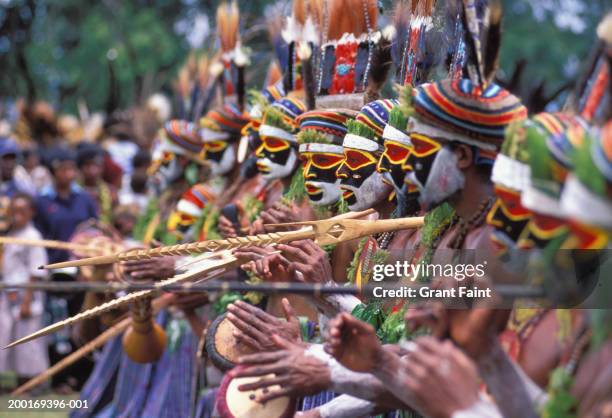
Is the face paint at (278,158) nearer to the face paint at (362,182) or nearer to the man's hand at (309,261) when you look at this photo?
the face paint at (362,182)

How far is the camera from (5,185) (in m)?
12.8

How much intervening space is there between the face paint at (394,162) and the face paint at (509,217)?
2.96ft

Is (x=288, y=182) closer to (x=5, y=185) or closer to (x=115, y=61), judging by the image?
(x=5, y=185)

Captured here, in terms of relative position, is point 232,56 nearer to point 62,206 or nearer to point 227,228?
point 227,228

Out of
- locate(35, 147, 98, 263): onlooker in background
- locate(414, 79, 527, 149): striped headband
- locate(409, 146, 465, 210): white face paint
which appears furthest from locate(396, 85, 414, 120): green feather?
locate(35, 147, 98, 263): onlooker in background

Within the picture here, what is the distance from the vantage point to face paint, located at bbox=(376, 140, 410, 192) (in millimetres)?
4531

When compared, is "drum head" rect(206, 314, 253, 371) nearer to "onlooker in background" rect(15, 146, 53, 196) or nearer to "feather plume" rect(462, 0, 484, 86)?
"feather plume" rect(462, 0, 484, 86)

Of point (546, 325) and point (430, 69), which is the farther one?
point (430, 69)

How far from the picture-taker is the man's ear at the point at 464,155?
4.07 m

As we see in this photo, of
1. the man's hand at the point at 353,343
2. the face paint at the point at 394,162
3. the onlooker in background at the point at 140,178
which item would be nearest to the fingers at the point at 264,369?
Result: the man's hand at the point at 353,343

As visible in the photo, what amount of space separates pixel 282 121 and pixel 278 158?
235 millimetres

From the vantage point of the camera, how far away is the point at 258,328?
171 inches

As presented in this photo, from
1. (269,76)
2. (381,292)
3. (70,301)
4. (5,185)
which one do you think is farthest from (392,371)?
(5,185)

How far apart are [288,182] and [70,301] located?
526 centimetres
